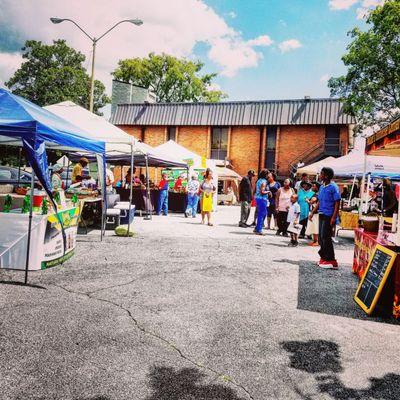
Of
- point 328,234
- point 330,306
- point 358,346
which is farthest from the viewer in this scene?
point 328,234

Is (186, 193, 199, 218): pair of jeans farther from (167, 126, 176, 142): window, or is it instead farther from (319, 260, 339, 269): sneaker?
(167, 126, 176, 142): window

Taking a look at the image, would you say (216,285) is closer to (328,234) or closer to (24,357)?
(328,234)

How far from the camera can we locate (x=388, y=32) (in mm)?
19469

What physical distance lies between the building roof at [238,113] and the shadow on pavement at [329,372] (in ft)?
95.4

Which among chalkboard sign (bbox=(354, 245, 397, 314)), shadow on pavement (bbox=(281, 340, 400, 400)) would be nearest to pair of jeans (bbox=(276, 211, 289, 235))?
chalkboard sign (bbox=(354, 245, 397, 314))

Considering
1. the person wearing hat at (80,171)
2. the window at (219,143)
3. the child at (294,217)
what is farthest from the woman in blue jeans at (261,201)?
the window at (219,143)

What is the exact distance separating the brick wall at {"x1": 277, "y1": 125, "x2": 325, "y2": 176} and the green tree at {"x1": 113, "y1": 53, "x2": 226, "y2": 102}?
62.1ft

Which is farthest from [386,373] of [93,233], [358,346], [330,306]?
[93,233]

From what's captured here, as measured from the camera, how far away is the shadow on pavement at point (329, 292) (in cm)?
477

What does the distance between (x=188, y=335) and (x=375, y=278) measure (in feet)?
8.32

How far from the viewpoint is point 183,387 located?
9.18ft

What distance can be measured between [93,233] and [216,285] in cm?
540

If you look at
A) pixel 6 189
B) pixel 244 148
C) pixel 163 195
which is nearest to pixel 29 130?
pixel 6 189

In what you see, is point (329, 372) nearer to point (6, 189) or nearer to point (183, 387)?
point (183, 387)
